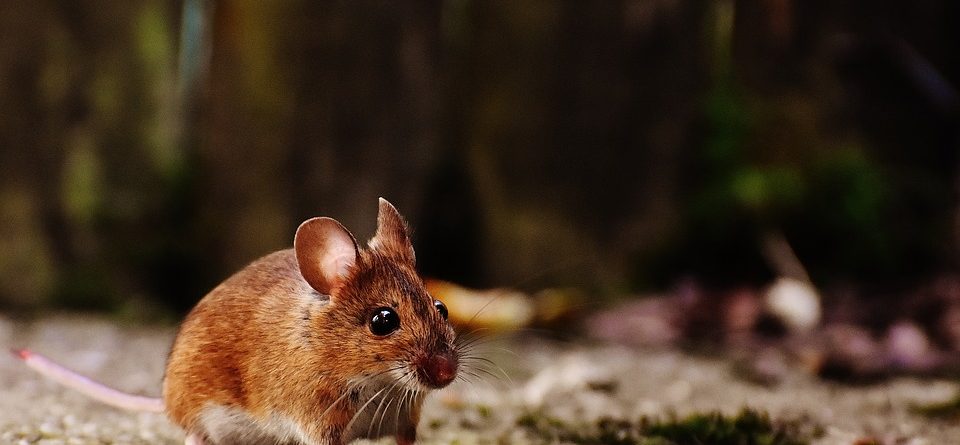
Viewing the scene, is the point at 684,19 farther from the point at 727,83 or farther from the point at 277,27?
the point at 277,27

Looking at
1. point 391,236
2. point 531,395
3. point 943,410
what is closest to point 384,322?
point 391,236

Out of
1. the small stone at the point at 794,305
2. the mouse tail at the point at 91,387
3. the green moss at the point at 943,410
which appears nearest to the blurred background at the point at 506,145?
the small stone at the point at 794,305

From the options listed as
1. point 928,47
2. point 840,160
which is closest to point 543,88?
point 840,160

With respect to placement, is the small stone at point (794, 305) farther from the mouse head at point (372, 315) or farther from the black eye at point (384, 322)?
the black eye at point (384, 322)

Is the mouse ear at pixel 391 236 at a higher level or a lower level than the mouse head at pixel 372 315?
higher

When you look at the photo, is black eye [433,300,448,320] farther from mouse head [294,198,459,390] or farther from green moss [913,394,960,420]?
green moss [913,394,960,420]

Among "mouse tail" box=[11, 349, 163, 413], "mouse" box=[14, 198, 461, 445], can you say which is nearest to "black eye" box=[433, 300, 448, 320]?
"mouse" box=[14, 198, 461, 445]

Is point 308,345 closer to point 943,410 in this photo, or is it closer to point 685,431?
point 685,431
